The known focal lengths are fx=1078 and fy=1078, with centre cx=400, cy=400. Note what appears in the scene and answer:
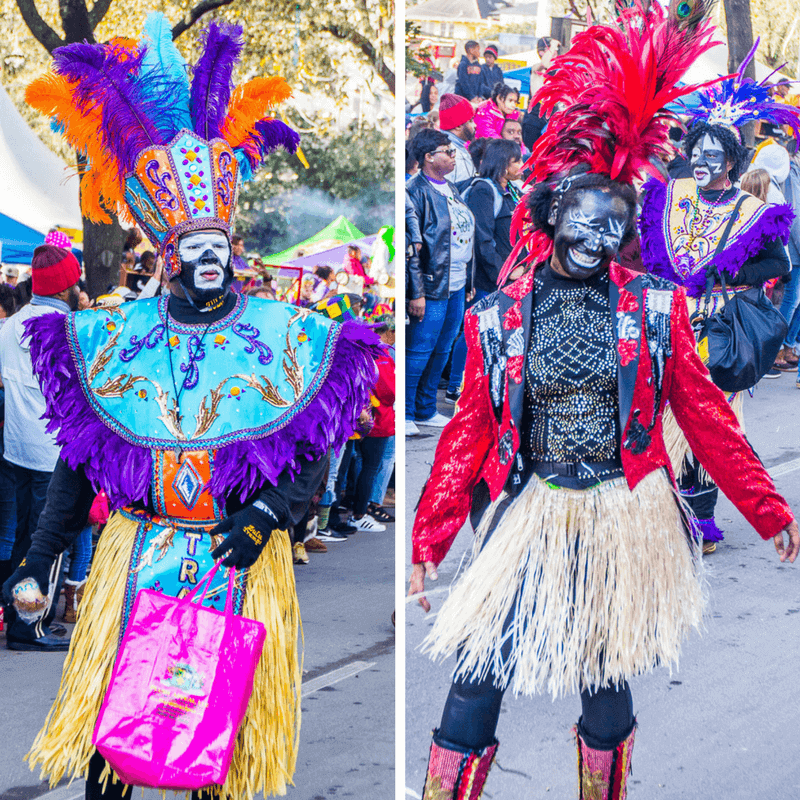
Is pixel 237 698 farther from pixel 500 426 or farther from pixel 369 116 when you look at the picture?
pixel 369 116

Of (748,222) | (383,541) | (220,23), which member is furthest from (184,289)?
(383,541)

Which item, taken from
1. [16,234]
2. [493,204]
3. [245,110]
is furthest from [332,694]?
[16,234]

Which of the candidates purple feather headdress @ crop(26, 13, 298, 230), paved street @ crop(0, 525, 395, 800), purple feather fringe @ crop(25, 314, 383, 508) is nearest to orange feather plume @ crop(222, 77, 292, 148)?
purple feather headdress @ crop(26, 13, 298, 230)

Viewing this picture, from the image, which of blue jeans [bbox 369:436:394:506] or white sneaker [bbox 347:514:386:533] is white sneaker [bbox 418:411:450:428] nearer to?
blue jeans [bbox 369:436:394:506]

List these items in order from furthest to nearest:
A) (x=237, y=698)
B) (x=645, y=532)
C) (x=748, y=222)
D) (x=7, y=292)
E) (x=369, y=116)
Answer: (x=369, y=116) < (x=7, y=292) < (x=748, y=222) < (x=645, y=532) < (x=237, y=698)

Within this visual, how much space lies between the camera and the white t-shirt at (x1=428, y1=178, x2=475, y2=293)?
7.48 metres

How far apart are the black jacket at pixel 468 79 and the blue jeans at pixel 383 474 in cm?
540

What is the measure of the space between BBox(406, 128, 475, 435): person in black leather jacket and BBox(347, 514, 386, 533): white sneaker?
0.72m

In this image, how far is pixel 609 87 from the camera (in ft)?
9.76

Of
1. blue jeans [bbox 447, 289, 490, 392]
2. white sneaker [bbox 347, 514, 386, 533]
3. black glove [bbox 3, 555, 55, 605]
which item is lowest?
white sneaker [bbox 347, 514, 386, 533]

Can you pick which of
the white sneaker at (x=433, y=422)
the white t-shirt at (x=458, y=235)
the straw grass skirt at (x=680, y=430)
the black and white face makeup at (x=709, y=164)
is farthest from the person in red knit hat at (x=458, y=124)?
the straw grass skirt at (x=680, y=430)

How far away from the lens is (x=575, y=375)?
9.40ft

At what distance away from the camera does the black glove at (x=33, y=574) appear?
284 cm

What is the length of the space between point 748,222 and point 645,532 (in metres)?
2.86
